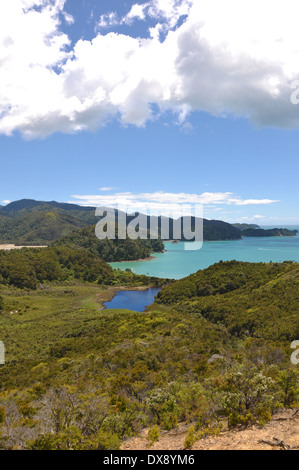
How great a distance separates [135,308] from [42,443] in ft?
209

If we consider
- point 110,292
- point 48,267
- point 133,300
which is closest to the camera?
point 133,300

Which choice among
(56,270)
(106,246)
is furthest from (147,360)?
(106,246)

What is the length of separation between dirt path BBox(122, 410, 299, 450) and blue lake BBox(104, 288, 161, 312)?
59.3m

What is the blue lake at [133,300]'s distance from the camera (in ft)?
239

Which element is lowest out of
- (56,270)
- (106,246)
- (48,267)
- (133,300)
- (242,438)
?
(133,300)

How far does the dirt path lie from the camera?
8.83 metres

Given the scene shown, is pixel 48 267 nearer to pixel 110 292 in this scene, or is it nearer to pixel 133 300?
pixel 110 292

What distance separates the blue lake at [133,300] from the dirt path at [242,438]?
59.3m

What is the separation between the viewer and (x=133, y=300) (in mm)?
80062

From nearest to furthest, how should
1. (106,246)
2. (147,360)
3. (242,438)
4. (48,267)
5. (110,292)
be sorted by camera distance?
1. (242,438)
2. (147,360)
3. (110,292)
4. (48,267)
5. (106,246)

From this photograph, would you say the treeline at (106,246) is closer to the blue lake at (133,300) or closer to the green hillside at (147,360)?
the green hillside at (147,360)

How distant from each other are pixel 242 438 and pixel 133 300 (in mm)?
72352

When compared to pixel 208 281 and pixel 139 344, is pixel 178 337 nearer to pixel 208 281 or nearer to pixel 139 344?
pixel 139 344
